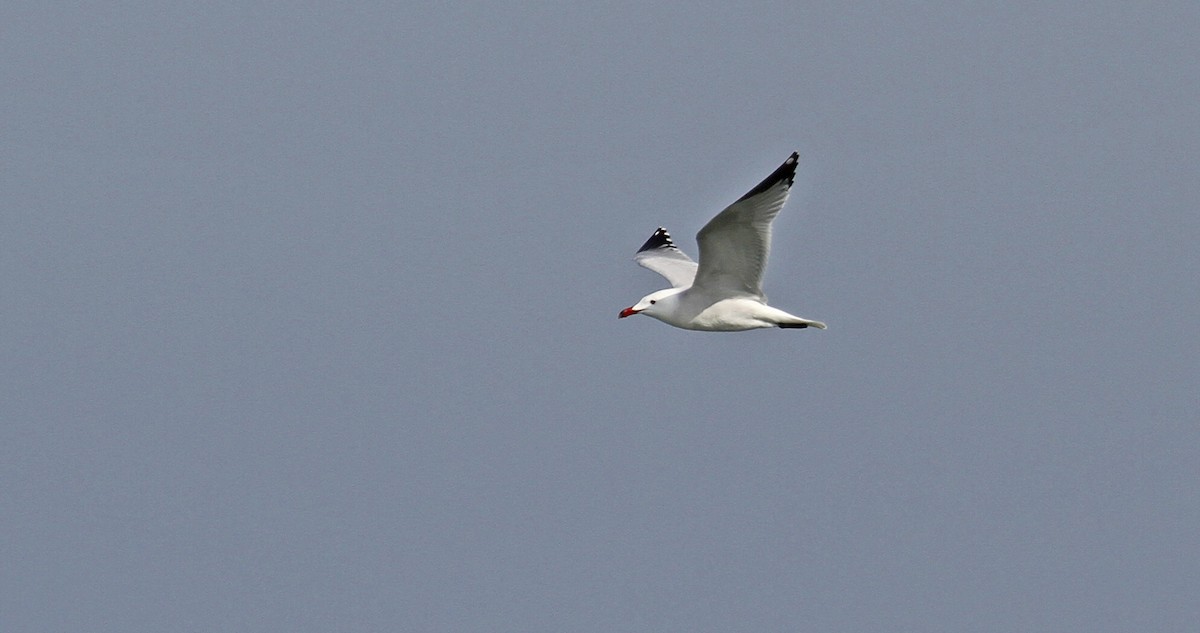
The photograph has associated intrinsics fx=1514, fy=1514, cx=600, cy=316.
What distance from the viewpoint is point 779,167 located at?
1466cm

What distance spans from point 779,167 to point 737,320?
2106 millimetres

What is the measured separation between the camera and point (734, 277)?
52.3 ft

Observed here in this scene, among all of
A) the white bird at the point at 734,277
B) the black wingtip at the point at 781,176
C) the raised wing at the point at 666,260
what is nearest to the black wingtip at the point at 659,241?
the raised wing at the point at 666,260

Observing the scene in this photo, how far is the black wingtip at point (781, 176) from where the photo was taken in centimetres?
1464

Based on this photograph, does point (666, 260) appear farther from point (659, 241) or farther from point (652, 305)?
point (652, 305)

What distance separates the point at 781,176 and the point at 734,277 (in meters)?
1.62

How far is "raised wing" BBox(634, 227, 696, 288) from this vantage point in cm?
1845

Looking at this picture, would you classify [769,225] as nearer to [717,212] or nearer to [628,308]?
[717,212]

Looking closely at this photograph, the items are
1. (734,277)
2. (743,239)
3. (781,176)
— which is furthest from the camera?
(734,277)

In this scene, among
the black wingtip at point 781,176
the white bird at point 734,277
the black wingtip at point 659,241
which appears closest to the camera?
the black wingtip at point 781,176

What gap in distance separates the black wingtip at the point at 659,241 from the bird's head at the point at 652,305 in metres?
3.78

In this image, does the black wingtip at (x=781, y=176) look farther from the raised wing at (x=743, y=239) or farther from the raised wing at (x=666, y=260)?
the raised wing at (x=666, y=260)

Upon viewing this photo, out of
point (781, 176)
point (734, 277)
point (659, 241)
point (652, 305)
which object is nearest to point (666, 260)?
point (659, 241)

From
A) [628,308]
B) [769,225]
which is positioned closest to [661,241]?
[628,308]
